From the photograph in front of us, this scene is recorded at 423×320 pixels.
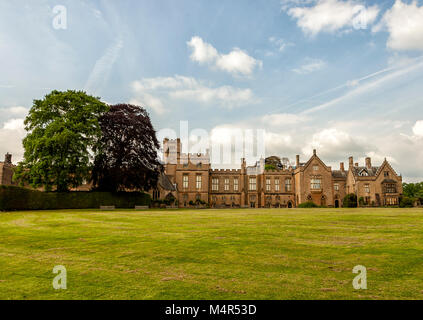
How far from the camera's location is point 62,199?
33750mm

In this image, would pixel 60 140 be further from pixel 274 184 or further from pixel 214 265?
pixel 274 184

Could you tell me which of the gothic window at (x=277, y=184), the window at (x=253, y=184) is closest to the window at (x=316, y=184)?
the gothic window at (x=277, y=184)

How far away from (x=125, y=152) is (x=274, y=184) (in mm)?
38777

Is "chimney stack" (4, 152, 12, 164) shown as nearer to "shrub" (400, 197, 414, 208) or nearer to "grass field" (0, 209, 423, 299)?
"grass field" (0, 209, 423, 299)

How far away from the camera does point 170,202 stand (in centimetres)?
5216

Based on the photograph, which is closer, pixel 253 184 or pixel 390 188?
pixel 390 188

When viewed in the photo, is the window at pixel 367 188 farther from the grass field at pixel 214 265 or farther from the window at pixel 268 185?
the grass field at pixel 214 265

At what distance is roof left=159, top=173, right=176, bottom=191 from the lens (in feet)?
179

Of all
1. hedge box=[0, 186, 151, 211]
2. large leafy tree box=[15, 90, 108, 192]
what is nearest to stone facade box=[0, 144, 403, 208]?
hedge box=[0, 186, 151, 211]

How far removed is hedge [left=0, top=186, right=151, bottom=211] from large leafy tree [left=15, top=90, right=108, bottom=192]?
41.6 inches

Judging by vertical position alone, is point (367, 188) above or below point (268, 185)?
below

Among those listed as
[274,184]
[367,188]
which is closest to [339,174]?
[367,188]

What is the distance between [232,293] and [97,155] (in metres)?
34.1
